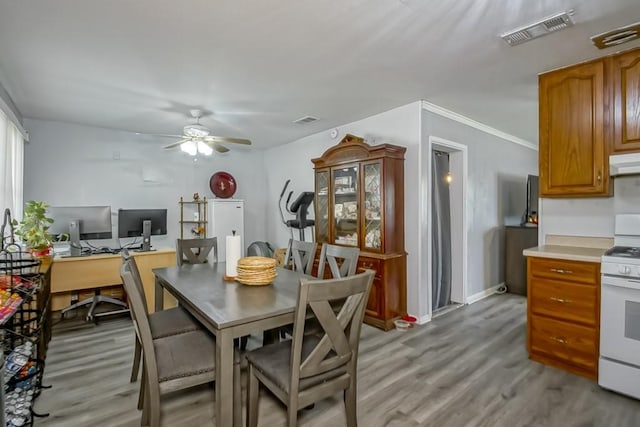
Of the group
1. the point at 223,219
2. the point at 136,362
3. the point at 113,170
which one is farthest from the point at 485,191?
the point at 113,170

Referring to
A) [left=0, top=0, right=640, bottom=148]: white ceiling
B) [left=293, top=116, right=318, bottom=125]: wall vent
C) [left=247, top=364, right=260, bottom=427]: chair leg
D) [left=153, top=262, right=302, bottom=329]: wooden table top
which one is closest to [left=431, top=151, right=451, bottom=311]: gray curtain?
[left=0, top=0, right=640, bottom=148]: white ceiling

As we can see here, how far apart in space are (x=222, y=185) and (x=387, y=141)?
3.04m

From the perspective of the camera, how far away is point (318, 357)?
1.59 metres

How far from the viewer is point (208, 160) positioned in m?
5.69

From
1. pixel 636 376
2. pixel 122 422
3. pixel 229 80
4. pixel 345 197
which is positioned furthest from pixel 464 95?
pixel 122 422

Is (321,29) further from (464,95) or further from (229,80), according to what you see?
(464,95)

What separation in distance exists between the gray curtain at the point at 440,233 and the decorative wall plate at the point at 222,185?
342 cm

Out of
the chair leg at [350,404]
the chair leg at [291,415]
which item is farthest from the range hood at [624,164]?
the chair leg at [291,415]

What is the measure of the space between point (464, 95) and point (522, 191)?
3.02 m

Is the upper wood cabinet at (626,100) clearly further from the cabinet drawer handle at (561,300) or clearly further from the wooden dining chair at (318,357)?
the wooden dining chair at (318,357)

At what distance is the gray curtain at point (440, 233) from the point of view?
3941 mm

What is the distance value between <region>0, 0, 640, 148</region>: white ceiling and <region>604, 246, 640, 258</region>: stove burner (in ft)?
4.95

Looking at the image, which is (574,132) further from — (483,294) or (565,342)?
(483,294)

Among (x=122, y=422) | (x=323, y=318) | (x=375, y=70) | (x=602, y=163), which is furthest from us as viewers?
(x=375, y=70)
